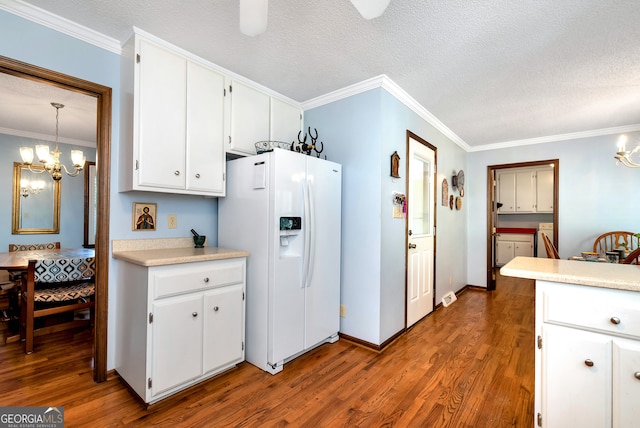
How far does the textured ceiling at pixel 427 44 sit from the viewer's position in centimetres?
175

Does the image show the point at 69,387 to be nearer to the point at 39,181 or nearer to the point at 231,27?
the point at 231,27

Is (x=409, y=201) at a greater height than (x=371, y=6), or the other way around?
(x=371, y=6)

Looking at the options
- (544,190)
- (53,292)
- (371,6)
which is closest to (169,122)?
(371,6)

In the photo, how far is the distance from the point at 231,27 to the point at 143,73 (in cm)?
69

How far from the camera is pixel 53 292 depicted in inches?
111

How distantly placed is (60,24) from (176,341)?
7.24ft

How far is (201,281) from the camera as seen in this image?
78.6 inches

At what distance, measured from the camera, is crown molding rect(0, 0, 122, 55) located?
172cm

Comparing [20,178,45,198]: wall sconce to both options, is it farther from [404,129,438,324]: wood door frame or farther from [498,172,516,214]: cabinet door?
[498,172,516,214]: cabinet door

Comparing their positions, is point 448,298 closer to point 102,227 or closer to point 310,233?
point 310,233

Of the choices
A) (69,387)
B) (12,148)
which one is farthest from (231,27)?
(12,148)

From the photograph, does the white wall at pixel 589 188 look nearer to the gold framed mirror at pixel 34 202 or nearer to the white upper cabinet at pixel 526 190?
the white upper cabinet at pixel 526 190

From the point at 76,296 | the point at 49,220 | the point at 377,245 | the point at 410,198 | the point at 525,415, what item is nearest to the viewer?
the point at 525,415

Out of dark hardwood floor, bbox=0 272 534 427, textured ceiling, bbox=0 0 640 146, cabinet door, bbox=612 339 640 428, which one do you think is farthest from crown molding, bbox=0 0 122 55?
cabinet door, bbox=612 339 640 428
